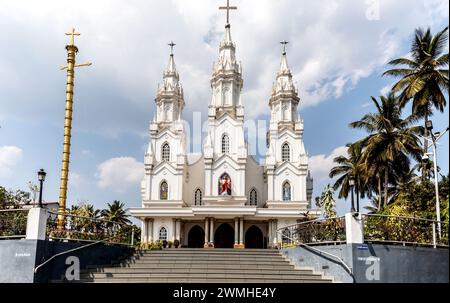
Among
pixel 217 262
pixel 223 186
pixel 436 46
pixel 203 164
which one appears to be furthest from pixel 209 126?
pixel 217 262

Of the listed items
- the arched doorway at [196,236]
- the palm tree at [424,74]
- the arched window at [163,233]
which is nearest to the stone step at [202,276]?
the palm tree at [424,74]

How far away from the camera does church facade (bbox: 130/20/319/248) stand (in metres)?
30.5

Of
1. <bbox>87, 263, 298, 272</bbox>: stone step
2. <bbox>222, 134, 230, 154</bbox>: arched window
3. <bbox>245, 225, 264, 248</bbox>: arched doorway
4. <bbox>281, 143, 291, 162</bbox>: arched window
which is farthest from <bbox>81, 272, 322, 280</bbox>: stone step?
<bbox>281, 143, 291, 162</bbox>: arched window

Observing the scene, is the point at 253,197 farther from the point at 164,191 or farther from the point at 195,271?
the point at 195,271

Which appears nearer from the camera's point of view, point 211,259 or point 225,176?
point 211,259

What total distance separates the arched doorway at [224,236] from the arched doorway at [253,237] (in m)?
1.21

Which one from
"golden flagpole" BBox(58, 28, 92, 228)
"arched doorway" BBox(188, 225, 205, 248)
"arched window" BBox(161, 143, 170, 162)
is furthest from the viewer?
"arched window" BBox(161, 143, 170, 162)

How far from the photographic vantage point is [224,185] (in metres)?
32.3

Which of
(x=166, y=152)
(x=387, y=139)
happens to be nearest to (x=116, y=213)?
(x=166, y=152)

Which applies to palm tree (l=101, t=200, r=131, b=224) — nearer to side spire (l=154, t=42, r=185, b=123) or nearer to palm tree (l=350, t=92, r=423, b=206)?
side spire (l=154, t=42, r=185, b=123)

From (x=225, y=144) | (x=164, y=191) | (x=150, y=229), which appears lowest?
(x=150, y=229)

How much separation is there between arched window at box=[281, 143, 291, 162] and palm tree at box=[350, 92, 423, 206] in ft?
20.7

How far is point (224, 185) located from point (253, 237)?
4436 millimetres
